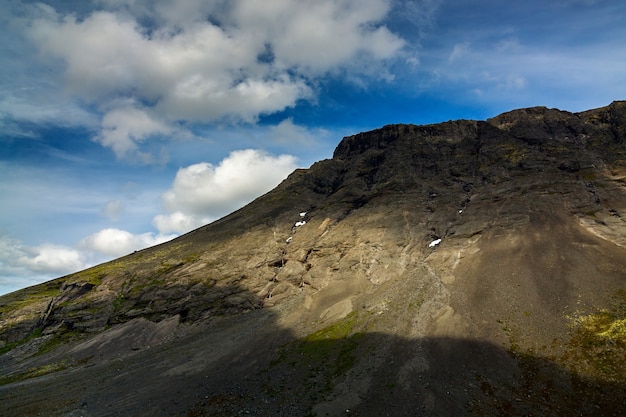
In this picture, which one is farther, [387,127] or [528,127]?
[387,127]

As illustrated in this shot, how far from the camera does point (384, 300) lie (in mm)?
79625

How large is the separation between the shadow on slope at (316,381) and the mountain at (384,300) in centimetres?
32

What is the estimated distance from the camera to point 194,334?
88312 millimetres

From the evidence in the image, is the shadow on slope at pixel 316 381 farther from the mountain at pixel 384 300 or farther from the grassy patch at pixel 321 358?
the mountain at pixel 384 300

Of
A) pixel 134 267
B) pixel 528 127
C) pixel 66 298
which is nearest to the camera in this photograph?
pixel 66 298

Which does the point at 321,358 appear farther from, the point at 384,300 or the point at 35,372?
the point at 35,372

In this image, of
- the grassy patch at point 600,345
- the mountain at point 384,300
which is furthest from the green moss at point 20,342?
the grassy patch at point 600,345

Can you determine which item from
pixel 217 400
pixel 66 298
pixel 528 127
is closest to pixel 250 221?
pixel 66 298

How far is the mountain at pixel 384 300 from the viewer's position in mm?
53031

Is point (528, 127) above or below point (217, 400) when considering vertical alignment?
above

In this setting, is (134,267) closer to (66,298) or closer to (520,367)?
(66,298)

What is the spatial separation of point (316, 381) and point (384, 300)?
1078 inches

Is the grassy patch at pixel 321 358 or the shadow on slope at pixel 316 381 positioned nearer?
the shadow on slope at pixel 316 381

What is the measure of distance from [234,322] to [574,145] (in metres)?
124
